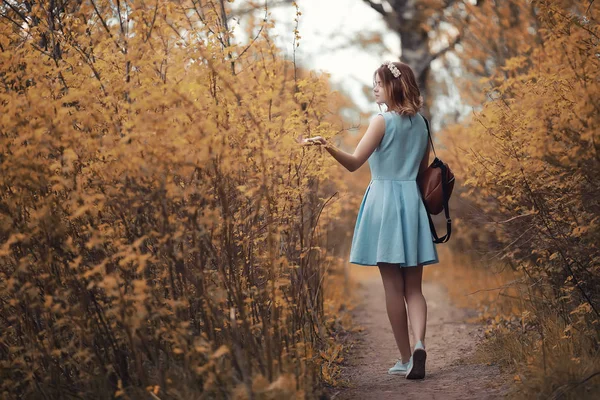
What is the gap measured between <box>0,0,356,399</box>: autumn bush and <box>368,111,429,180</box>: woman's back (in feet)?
1.77

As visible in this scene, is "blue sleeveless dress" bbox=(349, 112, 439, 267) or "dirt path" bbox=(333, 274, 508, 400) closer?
"dirt path" bbox=(333, 274, 508, 400)

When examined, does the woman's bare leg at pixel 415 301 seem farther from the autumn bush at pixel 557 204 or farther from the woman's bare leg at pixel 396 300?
the autumn bush at pixel 557 204

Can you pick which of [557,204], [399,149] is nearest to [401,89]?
[399,149]

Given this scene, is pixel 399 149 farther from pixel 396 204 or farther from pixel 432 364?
pixel 432 364

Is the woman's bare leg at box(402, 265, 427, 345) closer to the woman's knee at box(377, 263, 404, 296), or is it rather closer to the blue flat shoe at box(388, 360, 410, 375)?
the woman's knee at box(377, 263, 404, 296)

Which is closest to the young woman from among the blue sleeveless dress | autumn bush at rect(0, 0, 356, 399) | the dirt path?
the blue sleeveless dress

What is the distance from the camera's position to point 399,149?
13.3ft

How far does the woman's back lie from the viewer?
159 inches

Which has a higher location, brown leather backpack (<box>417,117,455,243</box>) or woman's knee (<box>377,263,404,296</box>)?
brown leather backpack (<box>417,117,455,243</box>)

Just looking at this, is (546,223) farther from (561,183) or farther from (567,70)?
(567,70)

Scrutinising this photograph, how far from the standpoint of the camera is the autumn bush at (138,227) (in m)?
2.92

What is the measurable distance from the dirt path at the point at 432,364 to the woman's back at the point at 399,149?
1.19m

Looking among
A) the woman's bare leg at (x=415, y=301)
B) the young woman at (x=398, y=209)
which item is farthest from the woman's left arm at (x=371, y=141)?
the woman's bare leg at (x=415, y=301)

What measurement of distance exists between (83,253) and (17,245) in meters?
0.31
